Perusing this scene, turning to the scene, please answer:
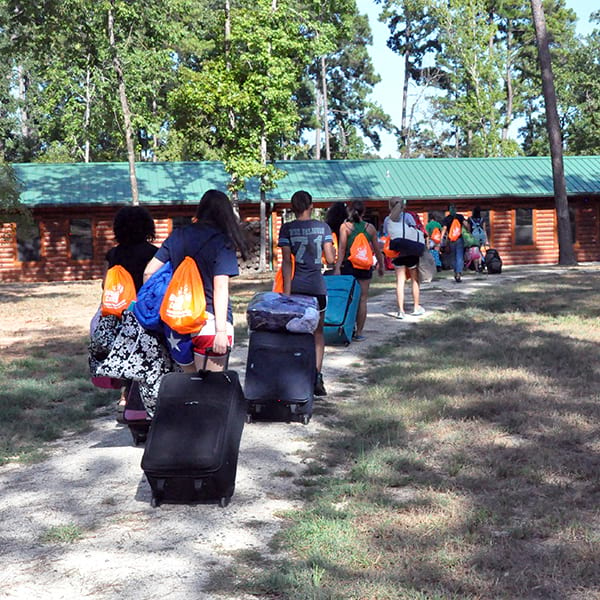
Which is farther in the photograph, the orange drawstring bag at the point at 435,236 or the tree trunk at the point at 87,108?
the tree trunk at the point at 87,108

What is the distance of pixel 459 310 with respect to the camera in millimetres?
14242

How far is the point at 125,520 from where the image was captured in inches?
185

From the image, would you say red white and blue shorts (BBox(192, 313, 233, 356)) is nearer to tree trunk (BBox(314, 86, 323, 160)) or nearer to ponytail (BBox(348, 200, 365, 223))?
ponytail (BBox(348, 200, 365, 223))

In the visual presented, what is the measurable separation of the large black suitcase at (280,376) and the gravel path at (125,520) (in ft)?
0.45

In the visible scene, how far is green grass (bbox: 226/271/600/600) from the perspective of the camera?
12.4 feet

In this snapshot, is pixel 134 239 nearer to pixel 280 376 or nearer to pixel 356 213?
pixel 280 376

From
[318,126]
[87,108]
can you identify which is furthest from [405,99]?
[87,108]

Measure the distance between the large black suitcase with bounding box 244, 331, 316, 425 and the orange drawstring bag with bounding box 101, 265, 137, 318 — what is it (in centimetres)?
115

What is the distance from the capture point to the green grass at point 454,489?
3.77 m

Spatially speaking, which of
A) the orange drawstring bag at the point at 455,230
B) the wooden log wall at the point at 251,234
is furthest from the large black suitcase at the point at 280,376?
the wooden log wall at the point at 251,234

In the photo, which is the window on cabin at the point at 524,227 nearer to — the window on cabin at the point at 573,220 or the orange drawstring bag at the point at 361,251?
the window on cabin at the point at 573,220

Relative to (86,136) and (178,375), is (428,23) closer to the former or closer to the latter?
(86,136)

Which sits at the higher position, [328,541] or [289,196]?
[289,196]

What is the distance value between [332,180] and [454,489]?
29040 millimetres
